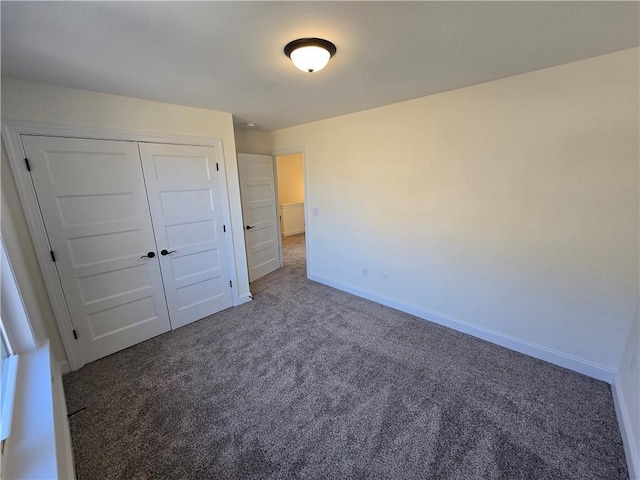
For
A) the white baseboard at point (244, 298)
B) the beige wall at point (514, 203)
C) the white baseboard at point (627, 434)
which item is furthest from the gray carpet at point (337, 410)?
the white baseboard at point (244, 298)

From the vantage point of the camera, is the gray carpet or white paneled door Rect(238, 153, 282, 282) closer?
the gray carpet

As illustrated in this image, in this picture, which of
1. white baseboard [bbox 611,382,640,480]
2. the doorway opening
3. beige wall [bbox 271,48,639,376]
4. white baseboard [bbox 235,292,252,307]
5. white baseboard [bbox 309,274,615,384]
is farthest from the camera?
the doorway opening

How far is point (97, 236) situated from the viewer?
7.81 ft

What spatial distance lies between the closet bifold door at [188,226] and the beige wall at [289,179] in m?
4.36

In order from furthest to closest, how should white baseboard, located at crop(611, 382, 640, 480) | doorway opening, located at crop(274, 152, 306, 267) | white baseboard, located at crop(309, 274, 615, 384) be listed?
doorway opening, located at crop(274, 152, 306, 267), white baseboard, located at crop(309, 274, 615, 384), white baseboard, located at crop(611, 382, 640, 480)

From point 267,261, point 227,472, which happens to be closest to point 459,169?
point 227,472

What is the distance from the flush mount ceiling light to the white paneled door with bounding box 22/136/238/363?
5.86 feet

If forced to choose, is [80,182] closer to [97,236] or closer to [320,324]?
[97,236]

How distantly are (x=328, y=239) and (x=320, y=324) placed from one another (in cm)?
135

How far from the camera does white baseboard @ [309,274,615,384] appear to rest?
2.13 meters

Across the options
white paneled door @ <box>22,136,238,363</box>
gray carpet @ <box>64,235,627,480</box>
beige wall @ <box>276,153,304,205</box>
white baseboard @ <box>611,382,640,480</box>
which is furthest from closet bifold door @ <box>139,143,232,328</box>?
beige wall @ <box>276,153,304,205</box>

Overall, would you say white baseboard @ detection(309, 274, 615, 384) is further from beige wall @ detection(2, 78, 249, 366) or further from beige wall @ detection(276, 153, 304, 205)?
Result: beige wall @ detection(276, 153, 304, 205)

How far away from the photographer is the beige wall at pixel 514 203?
1.87m

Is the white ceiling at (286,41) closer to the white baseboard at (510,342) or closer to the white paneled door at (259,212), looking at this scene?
the white paneled door at (259,212)
